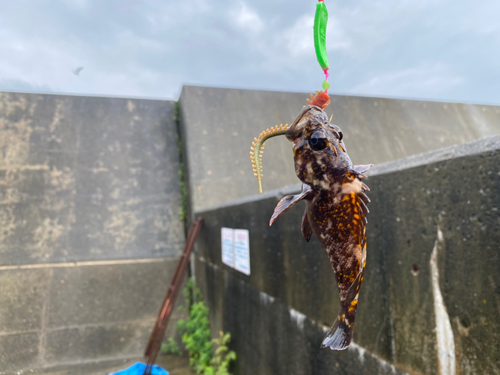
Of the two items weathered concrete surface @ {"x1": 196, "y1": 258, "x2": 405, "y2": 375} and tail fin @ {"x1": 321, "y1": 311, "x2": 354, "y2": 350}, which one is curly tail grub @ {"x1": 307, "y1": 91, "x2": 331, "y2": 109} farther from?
weathered concrete surface @ {"x1": 196, "y1": 258, "x2": 405, "y2": 375}

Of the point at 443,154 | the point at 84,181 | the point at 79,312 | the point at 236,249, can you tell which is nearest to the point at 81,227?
the point at 84,181

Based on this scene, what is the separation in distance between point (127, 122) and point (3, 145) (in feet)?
6.17

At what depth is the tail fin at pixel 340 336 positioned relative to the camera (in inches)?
19.9

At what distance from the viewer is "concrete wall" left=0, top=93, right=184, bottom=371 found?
4645 millimetres

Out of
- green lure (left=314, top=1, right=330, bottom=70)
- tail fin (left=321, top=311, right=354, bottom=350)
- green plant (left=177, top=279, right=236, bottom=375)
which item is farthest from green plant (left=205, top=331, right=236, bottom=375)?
green lure (left=314, top=1, right=330, bottom=70)

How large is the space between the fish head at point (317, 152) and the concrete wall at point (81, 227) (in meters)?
5.10

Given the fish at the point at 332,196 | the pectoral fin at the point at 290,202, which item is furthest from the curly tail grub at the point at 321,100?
the pectoral fin at the point at 290,202

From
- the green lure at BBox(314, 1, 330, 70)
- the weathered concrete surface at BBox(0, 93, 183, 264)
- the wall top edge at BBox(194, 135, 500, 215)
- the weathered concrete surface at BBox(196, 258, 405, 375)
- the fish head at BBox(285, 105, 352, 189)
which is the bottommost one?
the weathered concrete surface at BBox(196, 258, 405, 375)

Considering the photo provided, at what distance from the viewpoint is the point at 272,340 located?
2.52 metres

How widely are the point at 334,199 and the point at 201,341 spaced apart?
14.2 feet

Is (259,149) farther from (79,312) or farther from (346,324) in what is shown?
(79,312)

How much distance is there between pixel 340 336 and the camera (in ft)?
1.72

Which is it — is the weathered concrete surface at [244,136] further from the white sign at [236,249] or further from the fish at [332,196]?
the fish at [332,196]

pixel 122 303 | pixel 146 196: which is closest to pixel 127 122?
pixel 146 196
